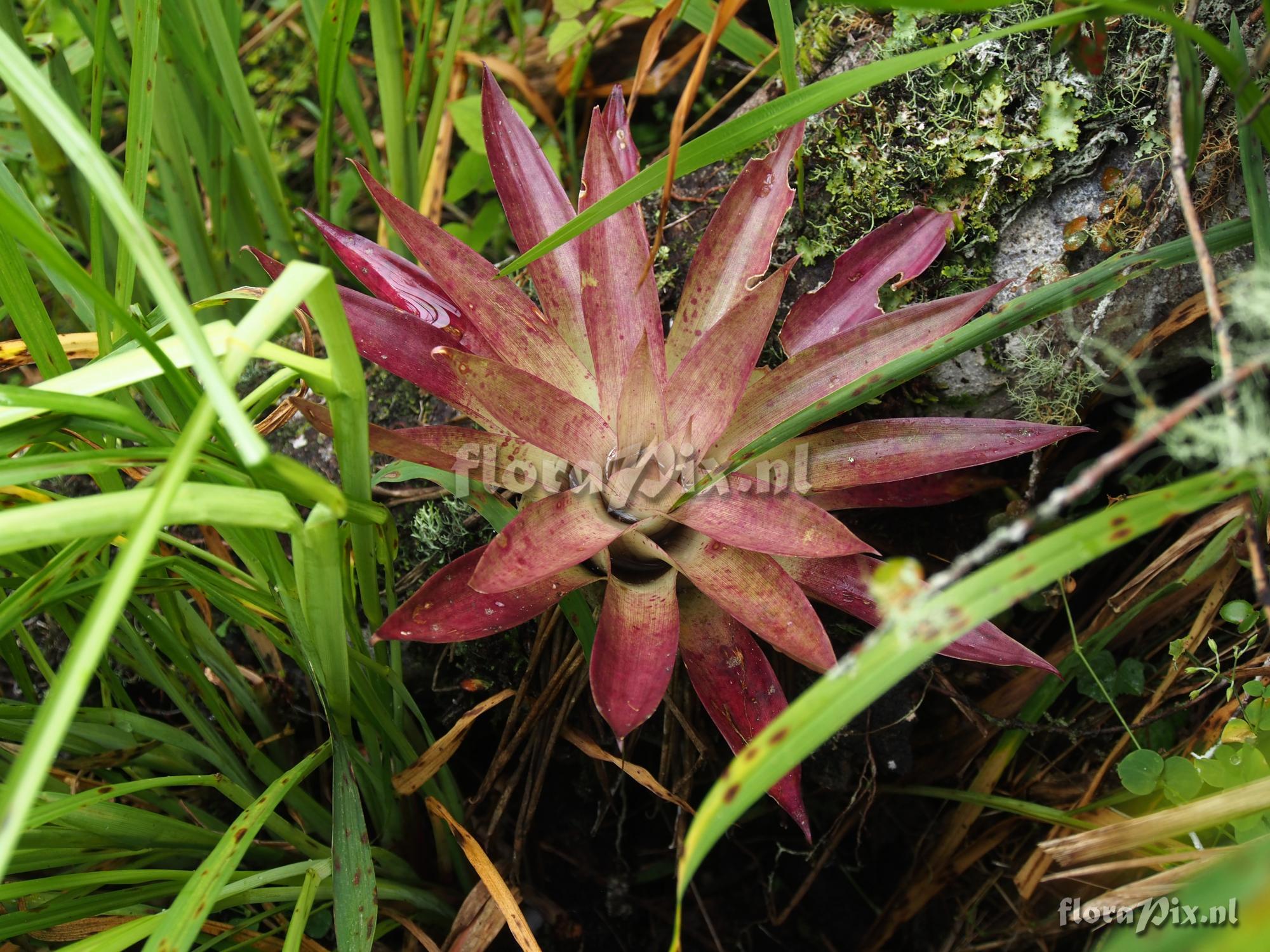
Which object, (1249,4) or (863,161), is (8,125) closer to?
(863,161)

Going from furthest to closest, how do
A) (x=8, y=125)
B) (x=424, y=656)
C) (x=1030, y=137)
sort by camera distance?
(x=8, y=125), (x=424, y=656), (x=1030, y=137)

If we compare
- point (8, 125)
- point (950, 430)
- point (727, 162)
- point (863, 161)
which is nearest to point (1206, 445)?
point (950, 430)

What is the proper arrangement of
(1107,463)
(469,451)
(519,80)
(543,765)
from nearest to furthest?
(1107,463)
(469,451)
(543,765)
(519,80)

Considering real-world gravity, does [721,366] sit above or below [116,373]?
below

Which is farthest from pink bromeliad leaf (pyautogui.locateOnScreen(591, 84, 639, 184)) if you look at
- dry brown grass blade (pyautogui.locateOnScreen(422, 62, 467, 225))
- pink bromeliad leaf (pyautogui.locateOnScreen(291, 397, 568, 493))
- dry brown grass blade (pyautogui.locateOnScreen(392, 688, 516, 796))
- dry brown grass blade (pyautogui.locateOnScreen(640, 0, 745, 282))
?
dry brown grass blade (pyautogui.locateOnScreen(392, 688, 516, 796))

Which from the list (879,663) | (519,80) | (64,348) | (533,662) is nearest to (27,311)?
(64,348)

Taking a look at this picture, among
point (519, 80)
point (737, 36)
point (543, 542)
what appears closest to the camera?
point (543, 542)

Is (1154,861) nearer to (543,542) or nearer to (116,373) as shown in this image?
(543,542)
